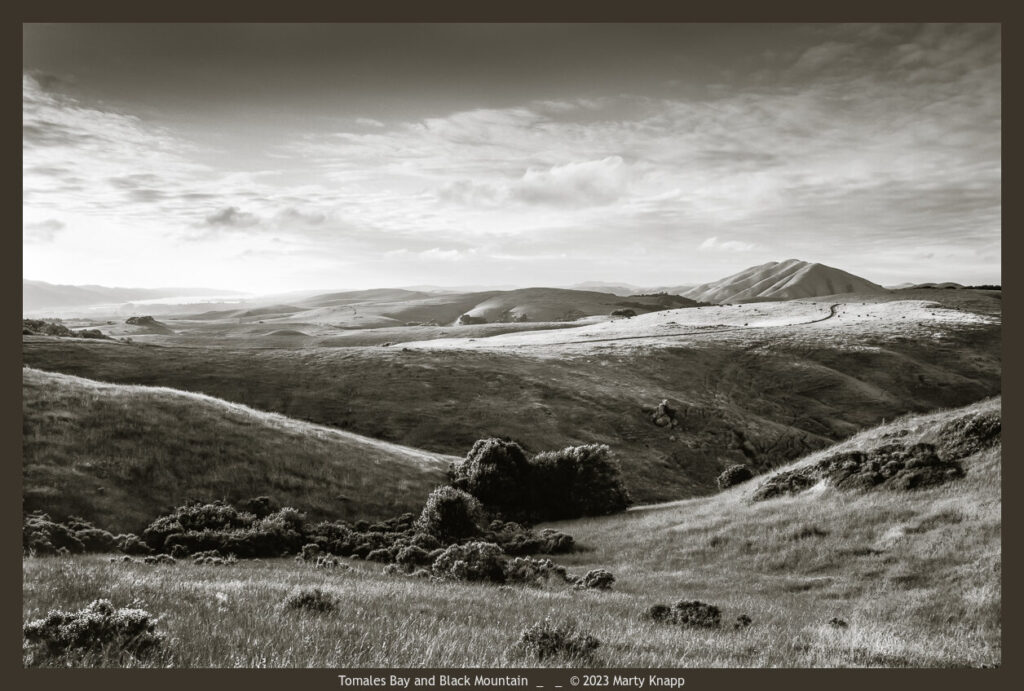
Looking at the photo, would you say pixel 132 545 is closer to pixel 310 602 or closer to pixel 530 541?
pixel 310 602

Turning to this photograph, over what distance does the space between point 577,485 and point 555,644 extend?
103ft

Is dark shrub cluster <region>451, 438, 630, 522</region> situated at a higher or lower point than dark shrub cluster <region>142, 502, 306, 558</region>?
lower

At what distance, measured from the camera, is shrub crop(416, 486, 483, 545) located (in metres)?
31.1

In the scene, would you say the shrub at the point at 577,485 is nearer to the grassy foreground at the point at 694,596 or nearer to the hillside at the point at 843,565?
the hillside at the point at 843,565

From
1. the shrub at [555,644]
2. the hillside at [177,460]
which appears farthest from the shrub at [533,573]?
the hillside at [177,460]

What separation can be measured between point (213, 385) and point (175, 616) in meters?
64.6

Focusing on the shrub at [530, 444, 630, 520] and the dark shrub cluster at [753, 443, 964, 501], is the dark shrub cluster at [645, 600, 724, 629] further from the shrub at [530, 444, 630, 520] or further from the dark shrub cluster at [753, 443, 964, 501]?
the shrub at [530, 444, 630, 520]

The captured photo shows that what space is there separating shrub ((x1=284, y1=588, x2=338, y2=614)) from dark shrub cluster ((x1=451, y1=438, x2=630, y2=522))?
28.0 metres

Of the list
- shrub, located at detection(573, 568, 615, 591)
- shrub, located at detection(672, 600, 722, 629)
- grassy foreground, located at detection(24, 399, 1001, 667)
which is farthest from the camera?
shrub, located at detection(573, 568, 615, 591)

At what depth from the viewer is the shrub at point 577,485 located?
40.2 meters

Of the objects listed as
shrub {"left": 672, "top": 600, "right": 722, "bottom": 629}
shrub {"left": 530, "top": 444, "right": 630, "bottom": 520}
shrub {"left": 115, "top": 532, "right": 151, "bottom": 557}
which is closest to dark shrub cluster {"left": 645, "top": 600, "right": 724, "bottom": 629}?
shrub {"left": 672, "top": 600, "right": 722, "bottom": 629}

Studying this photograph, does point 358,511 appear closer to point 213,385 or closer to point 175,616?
point 175,616

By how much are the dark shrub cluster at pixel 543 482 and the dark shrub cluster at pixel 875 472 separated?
11.1 meters

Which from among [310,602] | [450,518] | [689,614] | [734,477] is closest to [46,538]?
[310,602]
